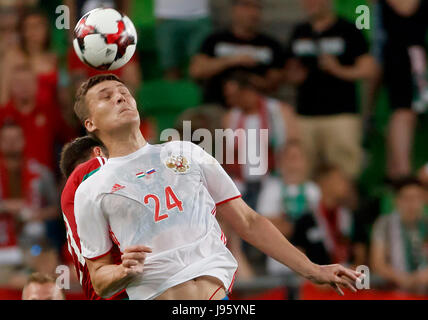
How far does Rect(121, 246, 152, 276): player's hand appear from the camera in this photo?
3689 mm

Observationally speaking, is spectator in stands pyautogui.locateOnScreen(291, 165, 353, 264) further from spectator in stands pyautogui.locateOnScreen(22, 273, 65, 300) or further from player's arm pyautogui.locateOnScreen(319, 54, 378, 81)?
spectator in stands pyautogui.locateOnScreen(22, 273, 65, 300)

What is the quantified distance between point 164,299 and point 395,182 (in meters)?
4.68

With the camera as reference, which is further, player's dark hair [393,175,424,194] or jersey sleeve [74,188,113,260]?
player's dark hair [393,175,424,194]

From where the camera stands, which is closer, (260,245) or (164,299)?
(164,299)

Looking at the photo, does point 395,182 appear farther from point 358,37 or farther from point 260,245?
point 260,245

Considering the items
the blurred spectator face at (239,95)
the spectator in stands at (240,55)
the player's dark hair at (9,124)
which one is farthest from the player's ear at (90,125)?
the player's dark hair at (9,124)

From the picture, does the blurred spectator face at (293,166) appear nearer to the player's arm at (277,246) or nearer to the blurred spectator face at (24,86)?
the blurred spectator face at (24,86)

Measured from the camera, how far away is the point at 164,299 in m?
4.03

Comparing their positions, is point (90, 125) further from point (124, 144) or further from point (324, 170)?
point (324, 170)

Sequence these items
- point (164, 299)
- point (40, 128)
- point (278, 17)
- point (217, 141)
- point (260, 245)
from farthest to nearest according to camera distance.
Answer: point (278, 17) → point (40, 128) → point (217, 141) → point (260, 245) → point (164, 299)

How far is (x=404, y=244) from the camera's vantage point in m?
7.66

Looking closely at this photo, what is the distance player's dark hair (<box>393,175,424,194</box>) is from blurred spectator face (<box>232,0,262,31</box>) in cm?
233

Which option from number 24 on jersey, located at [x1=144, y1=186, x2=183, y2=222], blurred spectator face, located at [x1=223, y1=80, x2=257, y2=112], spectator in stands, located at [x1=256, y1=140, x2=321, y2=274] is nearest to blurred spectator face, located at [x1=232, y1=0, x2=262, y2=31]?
blurred spectator face, located at [x1=223, y1=80, x2=257, y2=112]

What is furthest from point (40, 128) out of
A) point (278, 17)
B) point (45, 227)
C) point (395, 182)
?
point (395, 182)
